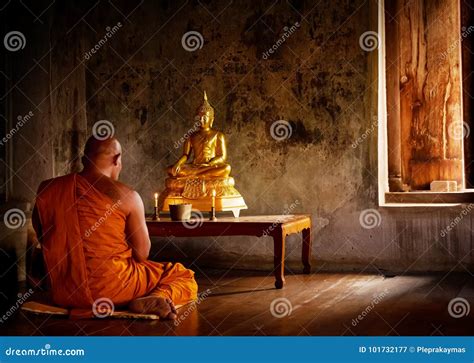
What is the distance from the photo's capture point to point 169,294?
4938 mm

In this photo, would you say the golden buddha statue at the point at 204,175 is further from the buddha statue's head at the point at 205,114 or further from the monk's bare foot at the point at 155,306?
the monk's bare foot at the point at 155,306

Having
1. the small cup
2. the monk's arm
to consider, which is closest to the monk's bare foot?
the monk's arm

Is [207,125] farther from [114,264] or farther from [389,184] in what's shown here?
[114,264]

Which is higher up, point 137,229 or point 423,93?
point 423,93

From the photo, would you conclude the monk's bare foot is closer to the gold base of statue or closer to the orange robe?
the orange robe

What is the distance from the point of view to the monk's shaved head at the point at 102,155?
482cm

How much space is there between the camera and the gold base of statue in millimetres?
6727

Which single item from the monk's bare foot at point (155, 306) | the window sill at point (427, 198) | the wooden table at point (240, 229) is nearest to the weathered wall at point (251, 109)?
the window sill at point (427, 198)

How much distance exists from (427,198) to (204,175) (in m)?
2.41

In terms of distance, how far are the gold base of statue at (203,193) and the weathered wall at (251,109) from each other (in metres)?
0.65

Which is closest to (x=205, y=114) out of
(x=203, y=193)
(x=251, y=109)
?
(x=251, y=109)

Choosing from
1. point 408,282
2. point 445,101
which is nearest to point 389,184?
point 445,101

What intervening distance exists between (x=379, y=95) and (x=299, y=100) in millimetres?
810

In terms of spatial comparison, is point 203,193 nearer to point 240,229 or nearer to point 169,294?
point 240,229
